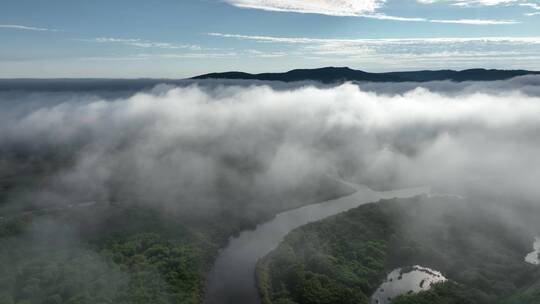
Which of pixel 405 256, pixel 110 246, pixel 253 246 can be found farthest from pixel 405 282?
pixel 110 246

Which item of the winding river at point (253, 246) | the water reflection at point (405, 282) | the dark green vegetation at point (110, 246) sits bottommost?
the water reflection at point (405, 282)

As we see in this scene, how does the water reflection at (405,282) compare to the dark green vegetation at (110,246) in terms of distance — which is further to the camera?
the water reflection at (405,282)

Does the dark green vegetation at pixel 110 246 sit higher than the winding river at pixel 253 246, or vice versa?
the dark green vegetation at pixel 110 246

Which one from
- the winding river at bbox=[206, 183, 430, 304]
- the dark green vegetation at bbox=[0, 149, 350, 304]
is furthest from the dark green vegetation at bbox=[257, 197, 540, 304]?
the dark green vegetation at bbox=[0, 149, 350, 304]

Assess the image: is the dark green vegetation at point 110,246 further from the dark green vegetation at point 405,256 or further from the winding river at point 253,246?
the dark green vegetation at point 405,256

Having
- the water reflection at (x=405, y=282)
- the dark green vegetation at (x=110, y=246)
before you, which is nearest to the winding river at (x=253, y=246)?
the dark green vegetation at (x=110, y=246)

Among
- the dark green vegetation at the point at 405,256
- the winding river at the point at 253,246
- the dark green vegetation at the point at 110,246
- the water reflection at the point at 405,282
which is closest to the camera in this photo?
the dark green vegetation at the point at 110,246

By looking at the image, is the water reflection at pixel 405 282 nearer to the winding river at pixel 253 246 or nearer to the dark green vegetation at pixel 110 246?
the winding river at pixel 253 246

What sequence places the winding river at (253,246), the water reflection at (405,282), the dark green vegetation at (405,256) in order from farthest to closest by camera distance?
the winding river at (253,246) < the water reflection at (405,282) < the dark green vegetation at (405,256)
